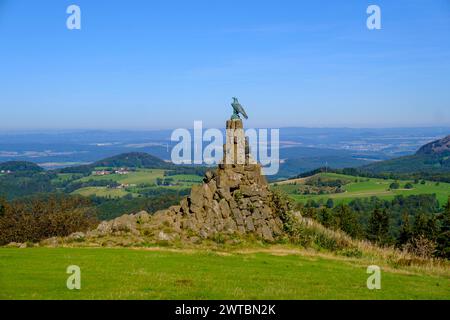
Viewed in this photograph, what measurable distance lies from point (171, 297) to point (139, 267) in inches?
272

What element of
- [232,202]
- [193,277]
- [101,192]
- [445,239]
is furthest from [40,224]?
[101,192]

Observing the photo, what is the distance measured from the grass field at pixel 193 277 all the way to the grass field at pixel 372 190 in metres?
104

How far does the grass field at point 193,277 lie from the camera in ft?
55.1

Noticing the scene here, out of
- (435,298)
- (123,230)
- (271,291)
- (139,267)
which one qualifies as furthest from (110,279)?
(123,230)

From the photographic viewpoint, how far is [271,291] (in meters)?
17.6

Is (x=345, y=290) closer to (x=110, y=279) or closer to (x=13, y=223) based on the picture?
(x=110, y=279)

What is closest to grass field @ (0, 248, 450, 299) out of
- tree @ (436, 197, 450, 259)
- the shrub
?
tree @ (436, 197, 450, 259)

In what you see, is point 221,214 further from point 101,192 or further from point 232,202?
point 101,192

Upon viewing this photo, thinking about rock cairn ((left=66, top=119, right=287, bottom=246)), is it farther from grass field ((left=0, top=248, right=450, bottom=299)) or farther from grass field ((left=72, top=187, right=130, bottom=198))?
grass field ((left=72, top=187, right=130, bottom=198))

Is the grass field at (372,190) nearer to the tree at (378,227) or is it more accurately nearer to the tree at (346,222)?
the tree at (346,222)

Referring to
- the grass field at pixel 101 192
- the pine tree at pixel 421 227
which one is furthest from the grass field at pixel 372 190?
the grass field at pixel 101 192

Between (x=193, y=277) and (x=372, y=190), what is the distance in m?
135

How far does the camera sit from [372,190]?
146 meters
